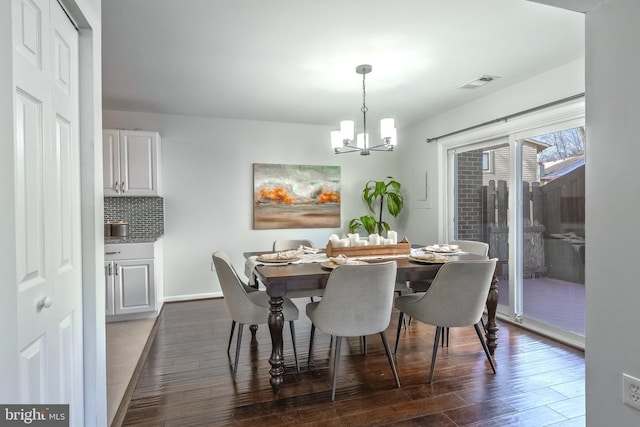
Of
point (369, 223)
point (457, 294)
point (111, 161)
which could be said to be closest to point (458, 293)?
point (457, 294)

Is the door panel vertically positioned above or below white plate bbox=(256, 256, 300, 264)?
below

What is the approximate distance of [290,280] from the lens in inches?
85.0

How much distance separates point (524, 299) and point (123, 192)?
14.8ft

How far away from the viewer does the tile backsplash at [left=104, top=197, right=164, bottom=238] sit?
14.0 ft

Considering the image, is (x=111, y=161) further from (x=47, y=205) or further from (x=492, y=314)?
(x=492, y=314)

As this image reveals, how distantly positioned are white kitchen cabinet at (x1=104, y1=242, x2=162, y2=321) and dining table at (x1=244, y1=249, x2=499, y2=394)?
1.58 metres

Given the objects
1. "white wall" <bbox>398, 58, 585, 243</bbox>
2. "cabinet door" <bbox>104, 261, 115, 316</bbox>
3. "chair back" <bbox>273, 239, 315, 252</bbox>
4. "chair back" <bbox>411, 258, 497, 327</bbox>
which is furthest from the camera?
"chair back" <bbox>273, 239, 315, 252</bbox>

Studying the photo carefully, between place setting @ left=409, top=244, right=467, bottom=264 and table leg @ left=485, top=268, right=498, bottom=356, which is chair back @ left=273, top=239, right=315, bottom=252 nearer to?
place setting @ left=409, top=244, right=467, bottom=264

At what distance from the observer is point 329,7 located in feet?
7.02

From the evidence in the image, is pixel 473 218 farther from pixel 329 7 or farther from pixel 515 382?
pixel 329 7

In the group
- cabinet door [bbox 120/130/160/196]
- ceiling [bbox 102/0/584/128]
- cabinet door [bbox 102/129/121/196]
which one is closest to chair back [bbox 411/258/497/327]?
ceiling [bbox 102/0/584/128]

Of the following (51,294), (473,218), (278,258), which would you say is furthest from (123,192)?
(473,218)

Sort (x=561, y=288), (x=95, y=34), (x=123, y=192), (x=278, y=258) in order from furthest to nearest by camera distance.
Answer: (x=123, y=192) < (x=561, y=288) < (x=278, y=258) < (x=95, y=34)

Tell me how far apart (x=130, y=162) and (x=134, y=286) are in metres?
1.41
